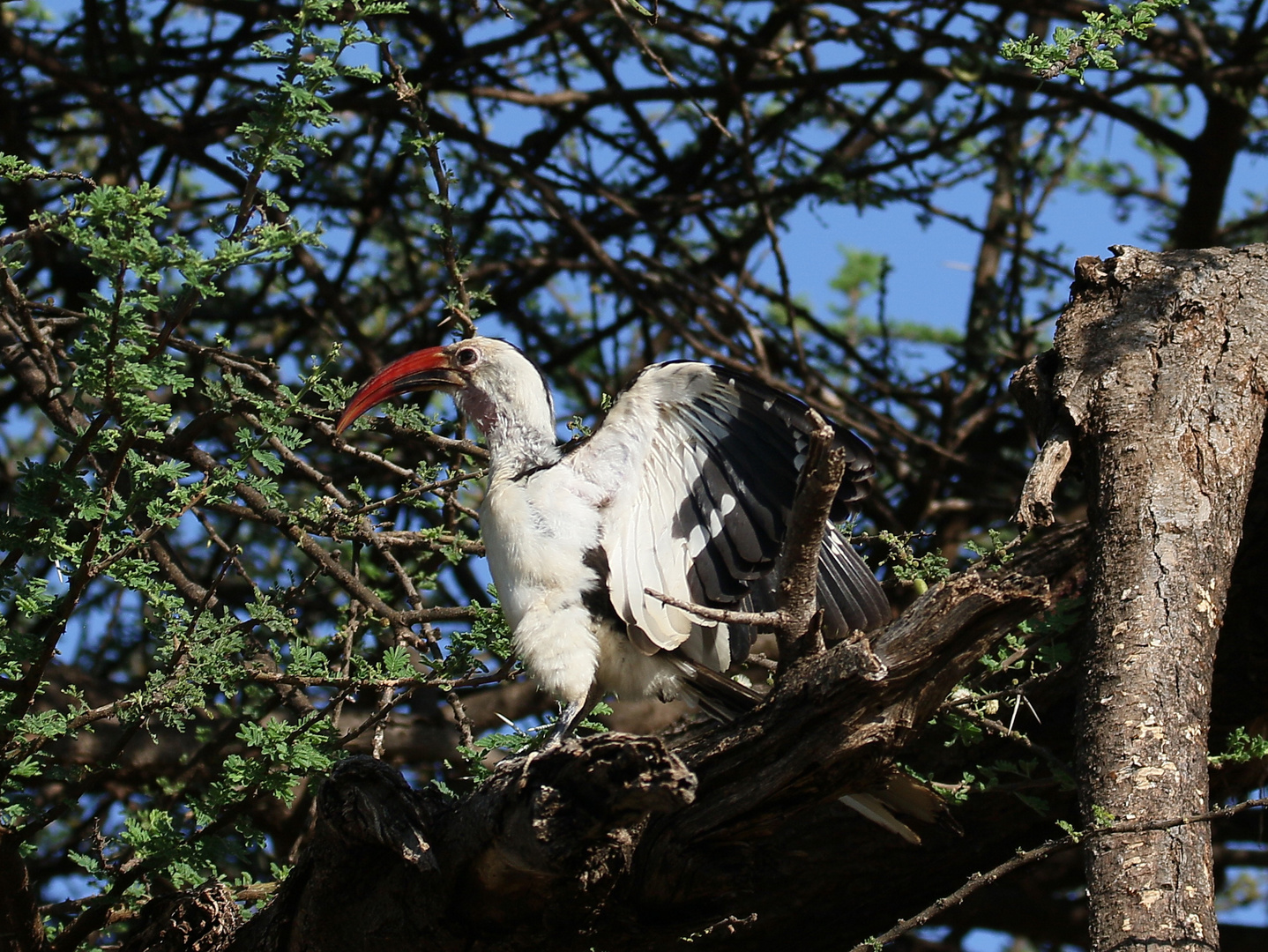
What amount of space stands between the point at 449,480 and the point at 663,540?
1.93 ft

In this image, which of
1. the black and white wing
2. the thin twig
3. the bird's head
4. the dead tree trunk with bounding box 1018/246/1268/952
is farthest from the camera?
the bird's head

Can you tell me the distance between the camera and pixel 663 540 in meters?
3.16

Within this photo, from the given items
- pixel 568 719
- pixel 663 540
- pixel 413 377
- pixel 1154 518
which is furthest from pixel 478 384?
pixel 1154 518

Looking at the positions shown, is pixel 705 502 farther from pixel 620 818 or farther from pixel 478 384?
pixel 620 818

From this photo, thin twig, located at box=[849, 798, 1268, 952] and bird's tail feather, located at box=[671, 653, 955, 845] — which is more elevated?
bird's tail feather, located at box=[671, 653, 955, 845]

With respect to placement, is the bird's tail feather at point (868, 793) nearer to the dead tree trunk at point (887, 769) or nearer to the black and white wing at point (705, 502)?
the black and white wing at point (705, 502)

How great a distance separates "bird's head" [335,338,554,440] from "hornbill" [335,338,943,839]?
22 centimetres

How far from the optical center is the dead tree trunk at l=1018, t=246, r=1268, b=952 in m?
2.40

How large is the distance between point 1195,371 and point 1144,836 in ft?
3.73

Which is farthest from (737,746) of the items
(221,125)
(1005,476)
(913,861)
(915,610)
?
(221,125)

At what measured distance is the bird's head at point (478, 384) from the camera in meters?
3.50

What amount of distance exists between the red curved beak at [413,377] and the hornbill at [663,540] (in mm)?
477

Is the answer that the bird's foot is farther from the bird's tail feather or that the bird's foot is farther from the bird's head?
the bird's head

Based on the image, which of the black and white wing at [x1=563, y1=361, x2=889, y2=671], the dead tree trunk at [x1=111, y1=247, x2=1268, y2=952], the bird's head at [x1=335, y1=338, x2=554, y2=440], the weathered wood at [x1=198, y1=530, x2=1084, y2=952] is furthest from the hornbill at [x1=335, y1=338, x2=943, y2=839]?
the weathered wood at [x1=198, y1=530, x2=1084, y2=952]
